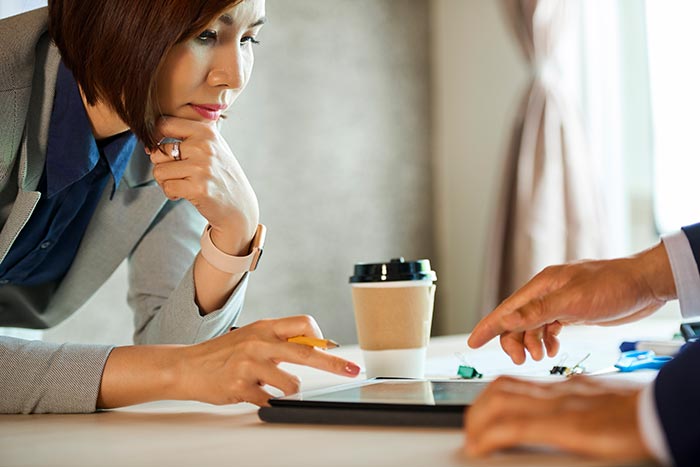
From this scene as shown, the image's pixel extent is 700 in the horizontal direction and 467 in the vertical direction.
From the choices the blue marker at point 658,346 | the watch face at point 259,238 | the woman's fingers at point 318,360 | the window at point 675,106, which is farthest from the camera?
the window at point 675,106

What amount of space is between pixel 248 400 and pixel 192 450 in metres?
0.23

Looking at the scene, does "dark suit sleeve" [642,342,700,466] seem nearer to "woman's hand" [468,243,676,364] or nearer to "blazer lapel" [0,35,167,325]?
"woman's hand" [468,243,676,364]

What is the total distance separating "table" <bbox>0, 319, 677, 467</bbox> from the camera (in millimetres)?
628

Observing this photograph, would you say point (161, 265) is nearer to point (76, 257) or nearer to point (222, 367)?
point (76, 257)

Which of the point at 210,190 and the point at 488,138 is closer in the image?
the point at 210,190

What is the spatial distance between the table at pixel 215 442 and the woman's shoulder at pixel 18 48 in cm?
49

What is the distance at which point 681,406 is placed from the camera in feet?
1.89

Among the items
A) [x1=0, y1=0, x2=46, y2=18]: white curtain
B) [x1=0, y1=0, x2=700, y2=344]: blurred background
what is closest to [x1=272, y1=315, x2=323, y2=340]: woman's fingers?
[x1=0, y1=0, x2=46, y2=18]: white curtain

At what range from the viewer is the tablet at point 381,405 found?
750 millimetres

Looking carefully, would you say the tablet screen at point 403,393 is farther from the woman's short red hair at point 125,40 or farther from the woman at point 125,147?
the woman's short red hair at point 125,40

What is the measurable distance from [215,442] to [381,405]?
0.15 m

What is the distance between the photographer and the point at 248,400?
943mm

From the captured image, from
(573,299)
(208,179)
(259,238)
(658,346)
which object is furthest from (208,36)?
(658,346)

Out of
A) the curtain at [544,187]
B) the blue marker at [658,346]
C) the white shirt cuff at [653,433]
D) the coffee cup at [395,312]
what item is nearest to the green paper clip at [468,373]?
the coffee cup at [395,312]
